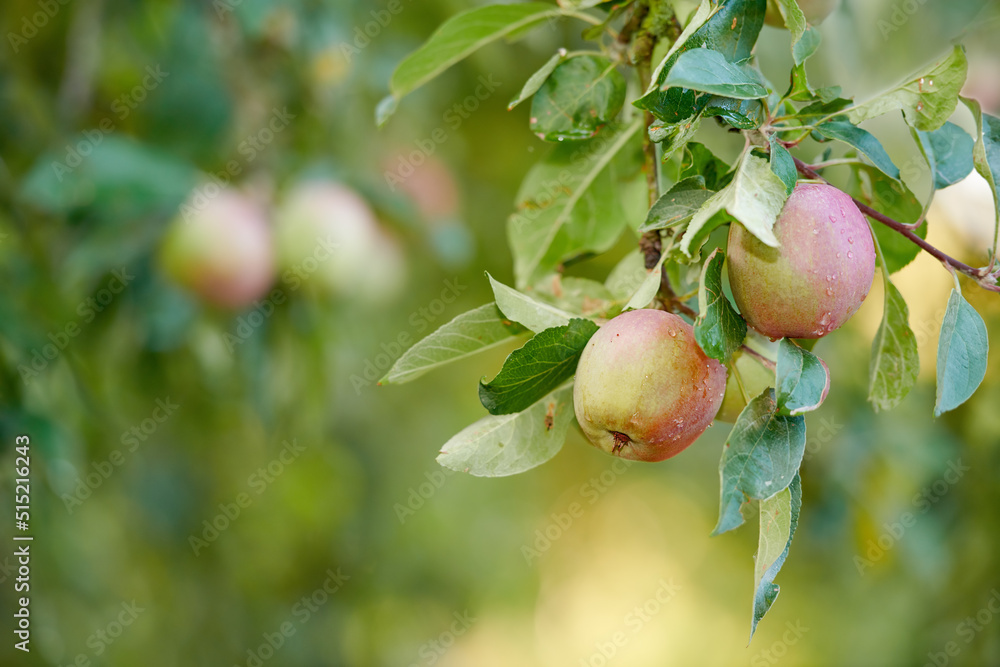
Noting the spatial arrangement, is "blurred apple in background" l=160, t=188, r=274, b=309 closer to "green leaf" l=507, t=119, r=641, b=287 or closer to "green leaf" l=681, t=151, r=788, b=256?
"green leaf" l=507, t=119, r=641, b=287

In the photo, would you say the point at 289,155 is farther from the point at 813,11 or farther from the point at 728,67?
the point at 728,67

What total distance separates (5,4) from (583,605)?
4.68m

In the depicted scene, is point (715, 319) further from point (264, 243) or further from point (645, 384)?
point (264, 243)

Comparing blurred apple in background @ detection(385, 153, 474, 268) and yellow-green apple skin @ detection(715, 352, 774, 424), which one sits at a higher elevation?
yellow-green apple skin @ detection(715, 352, 774, 424)

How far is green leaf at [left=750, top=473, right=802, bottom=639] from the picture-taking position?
525mm

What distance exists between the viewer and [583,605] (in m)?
5.31

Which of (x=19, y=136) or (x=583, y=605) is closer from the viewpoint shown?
(x=19, y=136)

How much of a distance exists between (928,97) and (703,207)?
18cm

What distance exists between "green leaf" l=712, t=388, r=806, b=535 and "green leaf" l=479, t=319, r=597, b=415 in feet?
0.46

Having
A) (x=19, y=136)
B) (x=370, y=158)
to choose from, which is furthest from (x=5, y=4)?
(x=370, y=158)

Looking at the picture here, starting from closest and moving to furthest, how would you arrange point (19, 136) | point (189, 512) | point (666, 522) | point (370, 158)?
point (19, 136) < point (370, 158) < point (189, 512) < point (666, 522)

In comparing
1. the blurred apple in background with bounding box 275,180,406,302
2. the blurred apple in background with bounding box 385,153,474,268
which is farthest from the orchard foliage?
the blurred apple in background with bounding box 385,153,474,268

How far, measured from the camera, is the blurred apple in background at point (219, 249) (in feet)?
4.75

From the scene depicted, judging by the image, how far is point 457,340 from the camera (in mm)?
675
